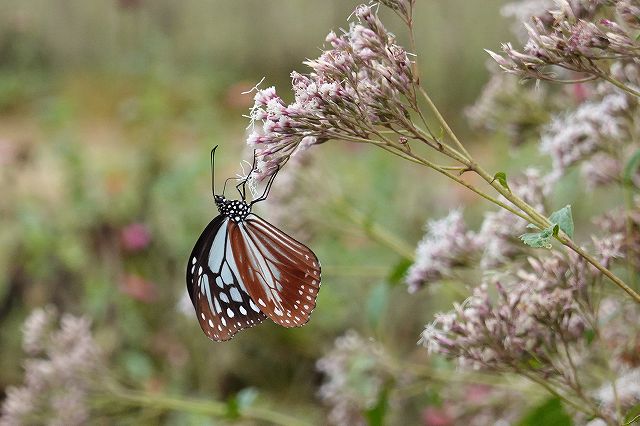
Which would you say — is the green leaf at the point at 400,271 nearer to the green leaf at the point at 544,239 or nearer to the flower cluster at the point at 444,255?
the flower cluster at the point at 444,255

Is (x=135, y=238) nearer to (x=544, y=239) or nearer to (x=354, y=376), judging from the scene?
(x=354, y=376)

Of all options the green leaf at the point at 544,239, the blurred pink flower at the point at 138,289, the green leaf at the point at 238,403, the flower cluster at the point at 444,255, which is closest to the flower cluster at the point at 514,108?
the flower cluster at the point at 444,255

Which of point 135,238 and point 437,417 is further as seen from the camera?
point 135,238

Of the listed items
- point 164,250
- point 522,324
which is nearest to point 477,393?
point 522,324

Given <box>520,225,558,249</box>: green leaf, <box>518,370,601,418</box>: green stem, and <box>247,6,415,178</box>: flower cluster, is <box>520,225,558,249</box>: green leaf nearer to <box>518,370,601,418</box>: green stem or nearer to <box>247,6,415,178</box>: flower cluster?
<box>247,6,415,178</box>: flower cluster

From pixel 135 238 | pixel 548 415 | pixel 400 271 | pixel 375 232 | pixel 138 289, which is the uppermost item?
pixel 135 238

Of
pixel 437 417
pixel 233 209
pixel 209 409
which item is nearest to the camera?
pixel 233 209
